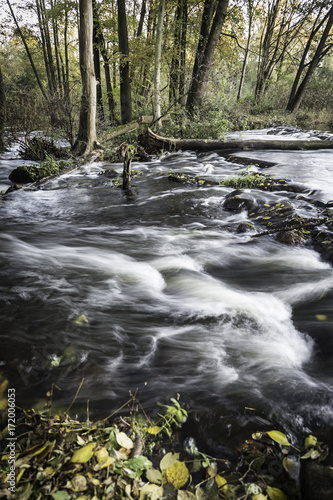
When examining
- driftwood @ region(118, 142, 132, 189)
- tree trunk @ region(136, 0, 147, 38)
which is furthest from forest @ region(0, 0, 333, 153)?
driftwood @ region(118, 142, 132, 189)

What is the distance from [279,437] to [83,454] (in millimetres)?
1109

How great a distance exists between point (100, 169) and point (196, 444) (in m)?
8.92

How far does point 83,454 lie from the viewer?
1426 millimetres

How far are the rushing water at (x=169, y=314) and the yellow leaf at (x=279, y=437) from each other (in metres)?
0.11

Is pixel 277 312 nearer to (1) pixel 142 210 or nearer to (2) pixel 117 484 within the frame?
(2) pixel 117 484

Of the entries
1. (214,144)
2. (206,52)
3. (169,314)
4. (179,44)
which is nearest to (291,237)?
(169,314)

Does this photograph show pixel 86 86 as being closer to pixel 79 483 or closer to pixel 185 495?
pixel 79 483

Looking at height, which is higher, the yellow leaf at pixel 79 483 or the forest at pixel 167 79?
the forest at pixel 167 79

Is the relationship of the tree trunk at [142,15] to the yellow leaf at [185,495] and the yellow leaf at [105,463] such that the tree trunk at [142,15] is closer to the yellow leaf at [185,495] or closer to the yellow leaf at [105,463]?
the yellow leaf at [105,463]

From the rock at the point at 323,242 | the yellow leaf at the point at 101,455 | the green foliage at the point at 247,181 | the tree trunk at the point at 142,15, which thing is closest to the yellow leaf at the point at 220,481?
the yellow leaf at the point at 101,455

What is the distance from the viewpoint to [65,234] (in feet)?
17.2

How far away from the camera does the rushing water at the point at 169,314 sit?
206cm

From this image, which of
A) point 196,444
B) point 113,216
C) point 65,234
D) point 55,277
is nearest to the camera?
point 196,444

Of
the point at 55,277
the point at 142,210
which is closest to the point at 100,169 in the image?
the point at 142,210
